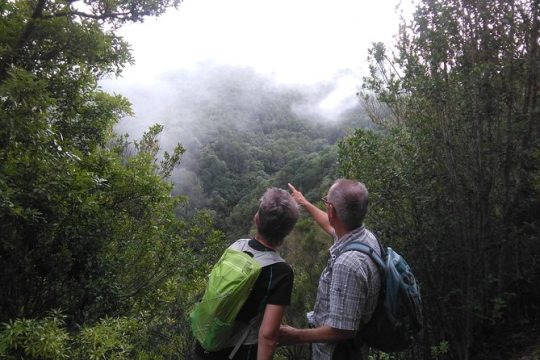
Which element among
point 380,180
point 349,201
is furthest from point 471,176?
point 349,201

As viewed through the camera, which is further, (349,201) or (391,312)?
(349,201)

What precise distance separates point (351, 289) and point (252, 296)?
47cm

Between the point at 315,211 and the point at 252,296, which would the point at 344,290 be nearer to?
the point at 252,296

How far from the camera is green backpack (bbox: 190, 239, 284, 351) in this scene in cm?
200

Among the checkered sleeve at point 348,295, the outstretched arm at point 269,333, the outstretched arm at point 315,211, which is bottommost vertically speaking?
the outstretched arm at point 269,333

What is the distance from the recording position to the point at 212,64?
12362 cm

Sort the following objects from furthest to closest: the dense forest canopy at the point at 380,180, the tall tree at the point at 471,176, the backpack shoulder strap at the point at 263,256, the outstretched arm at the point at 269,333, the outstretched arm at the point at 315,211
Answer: the tall tree at the point at 471,176 < the dense forest canopy at the point at 380,180 < the outstretched arm at the point at 315,211 < the backpack shoulder strap at the point at 263,256 < the outstretched arm at the point at 269,333

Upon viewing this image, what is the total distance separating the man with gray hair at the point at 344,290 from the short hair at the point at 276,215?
22 cm

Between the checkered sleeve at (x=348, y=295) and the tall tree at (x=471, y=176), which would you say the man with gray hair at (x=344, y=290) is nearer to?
the checkered sleeve at (x=348, y=295)

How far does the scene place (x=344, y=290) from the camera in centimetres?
198

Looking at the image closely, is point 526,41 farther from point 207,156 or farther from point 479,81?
point 207,156

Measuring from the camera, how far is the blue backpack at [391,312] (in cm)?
203

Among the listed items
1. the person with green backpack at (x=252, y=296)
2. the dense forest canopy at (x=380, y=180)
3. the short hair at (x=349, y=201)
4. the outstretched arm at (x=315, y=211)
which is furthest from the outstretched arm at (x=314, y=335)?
the dense forest canopy at (x=380, y=180)

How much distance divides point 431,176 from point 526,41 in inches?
67.7
